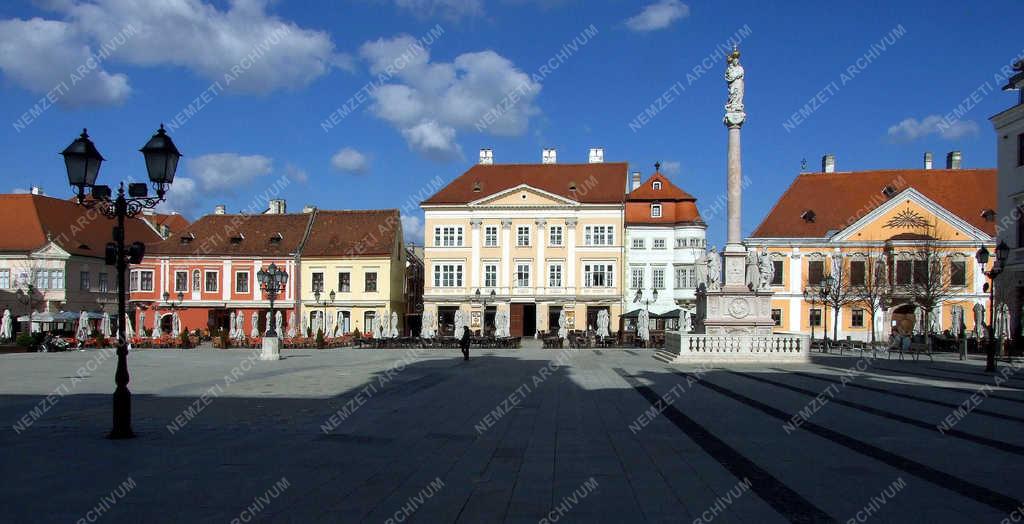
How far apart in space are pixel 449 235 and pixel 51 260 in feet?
93.4

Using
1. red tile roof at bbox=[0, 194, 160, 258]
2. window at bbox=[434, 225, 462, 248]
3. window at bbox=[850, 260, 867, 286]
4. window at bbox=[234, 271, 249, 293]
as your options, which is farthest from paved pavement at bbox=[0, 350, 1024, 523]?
red tile roof at bbox=[0, 194, 160, 258]

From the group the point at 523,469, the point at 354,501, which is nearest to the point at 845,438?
the point at 523,469

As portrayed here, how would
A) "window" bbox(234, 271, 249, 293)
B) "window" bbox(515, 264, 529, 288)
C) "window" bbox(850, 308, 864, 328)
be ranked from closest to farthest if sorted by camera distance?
"window" bbox(850, 308, 864, 328), "window" bbox(515, 264, 529, 288), "window" bbox(234, 271, 249, 293)

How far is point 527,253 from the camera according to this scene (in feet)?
196

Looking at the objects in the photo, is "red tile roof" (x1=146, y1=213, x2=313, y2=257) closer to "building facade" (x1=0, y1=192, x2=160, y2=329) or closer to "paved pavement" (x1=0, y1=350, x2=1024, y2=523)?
"building facade" (x1=0, y1=192, x2=160, y2=329)

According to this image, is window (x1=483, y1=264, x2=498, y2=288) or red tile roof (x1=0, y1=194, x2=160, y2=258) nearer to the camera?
red tile roof (x1=0, y1=194, x2=160, y2=258)

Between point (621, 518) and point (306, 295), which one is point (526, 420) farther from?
point (306, 295)

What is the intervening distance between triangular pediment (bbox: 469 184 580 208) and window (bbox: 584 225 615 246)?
2.22 metres

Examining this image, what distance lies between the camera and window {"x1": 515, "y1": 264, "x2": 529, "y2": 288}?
5969cm

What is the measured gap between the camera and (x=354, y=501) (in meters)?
7.55

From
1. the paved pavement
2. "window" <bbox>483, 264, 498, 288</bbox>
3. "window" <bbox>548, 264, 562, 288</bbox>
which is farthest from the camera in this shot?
"window" <bbox>483, 264, 498, 288</bbox>

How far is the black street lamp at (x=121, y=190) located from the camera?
1109 centimetres

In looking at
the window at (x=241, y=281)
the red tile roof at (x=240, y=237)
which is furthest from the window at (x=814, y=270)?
the window at (x=241, y=281)

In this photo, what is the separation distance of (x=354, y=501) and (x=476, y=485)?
4.45ft
